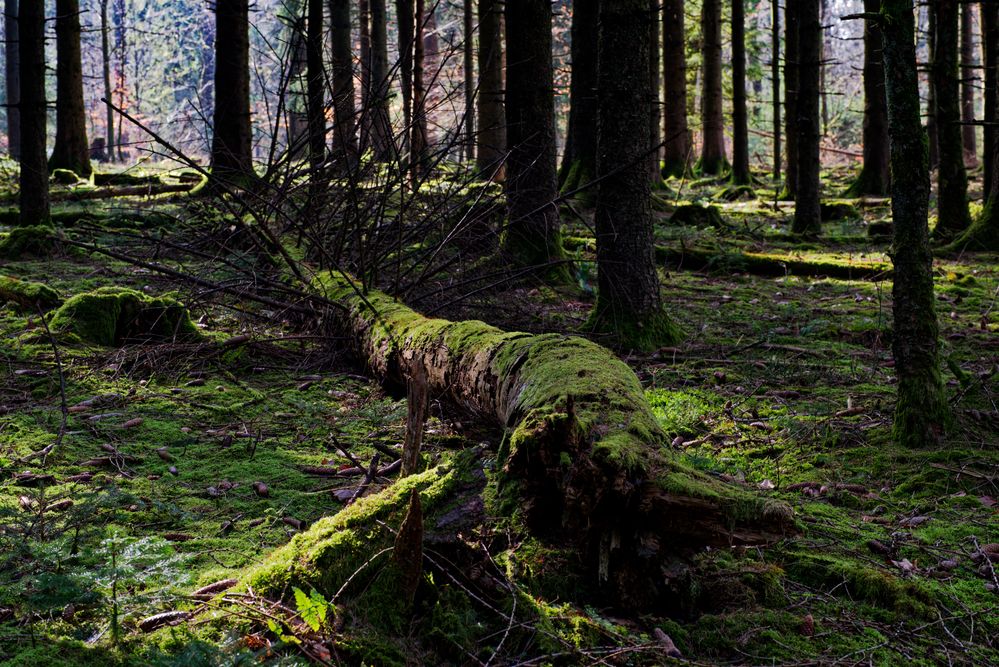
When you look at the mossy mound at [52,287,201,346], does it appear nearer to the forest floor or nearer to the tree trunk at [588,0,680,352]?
the forest floor

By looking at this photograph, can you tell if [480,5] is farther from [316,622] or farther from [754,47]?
[754,47]

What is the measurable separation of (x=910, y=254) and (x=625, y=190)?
2695mm

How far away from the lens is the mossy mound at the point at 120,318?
6562mm

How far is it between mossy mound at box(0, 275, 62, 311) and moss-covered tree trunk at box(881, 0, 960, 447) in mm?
7053

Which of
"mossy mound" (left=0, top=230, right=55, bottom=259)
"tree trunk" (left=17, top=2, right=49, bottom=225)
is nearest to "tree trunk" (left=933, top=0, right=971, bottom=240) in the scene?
"tree trunk" (left=17, top=2, right=49, bottom=225)

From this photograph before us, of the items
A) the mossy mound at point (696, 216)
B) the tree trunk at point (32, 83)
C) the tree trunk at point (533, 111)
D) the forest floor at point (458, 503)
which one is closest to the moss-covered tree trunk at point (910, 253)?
the forest floor at point (458, 503)

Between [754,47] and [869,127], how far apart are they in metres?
14.8

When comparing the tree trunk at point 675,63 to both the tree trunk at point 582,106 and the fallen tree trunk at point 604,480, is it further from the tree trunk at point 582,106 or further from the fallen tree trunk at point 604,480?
the fallen tree trunk at point 604,480

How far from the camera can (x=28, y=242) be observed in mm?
10773

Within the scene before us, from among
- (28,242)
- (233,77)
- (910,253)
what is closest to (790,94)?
(233,77)

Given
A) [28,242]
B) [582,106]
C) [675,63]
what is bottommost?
[28,242]

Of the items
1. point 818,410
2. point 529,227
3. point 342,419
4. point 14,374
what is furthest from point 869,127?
point 14,374

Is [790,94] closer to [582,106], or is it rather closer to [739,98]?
[739,98]

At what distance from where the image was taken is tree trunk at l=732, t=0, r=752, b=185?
20016 millimetres
